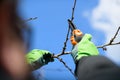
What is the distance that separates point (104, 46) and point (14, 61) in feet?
6.55

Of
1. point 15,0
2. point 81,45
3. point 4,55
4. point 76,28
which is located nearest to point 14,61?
point 4,55

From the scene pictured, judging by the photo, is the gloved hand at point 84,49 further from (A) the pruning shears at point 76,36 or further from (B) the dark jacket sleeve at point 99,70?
(B) the dark jacket sleeve at point 99,70

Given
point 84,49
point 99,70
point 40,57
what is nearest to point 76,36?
point 84,49

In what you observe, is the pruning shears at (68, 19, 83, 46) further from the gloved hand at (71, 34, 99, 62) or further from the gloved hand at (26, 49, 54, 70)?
the gloved hand at (26, 49, 54, 70)

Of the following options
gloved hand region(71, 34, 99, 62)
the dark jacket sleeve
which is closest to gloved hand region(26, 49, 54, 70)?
gloved hand region(71, 34, 99, 62)

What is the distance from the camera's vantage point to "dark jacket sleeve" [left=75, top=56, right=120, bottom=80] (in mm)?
817

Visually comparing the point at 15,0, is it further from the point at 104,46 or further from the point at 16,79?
the point at 104,46

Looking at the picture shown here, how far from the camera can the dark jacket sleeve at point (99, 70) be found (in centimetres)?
82

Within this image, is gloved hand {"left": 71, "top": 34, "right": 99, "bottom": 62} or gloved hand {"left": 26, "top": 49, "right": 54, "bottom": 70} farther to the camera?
gloved hand {"left": 71, "top": 34, "right": 99, "bottom": 62}

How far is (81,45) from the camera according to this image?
192 cm

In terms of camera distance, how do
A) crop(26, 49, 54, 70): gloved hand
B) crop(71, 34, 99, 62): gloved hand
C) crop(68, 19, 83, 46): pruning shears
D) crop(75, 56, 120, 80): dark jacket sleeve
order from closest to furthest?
crop(75, 56, 120, 80): dark jacket sleeve → crop(26, 49, 54, 70): gloved hand → crop(71, 34, 99, 62): gloved hand → crop(68, 19, 83, 46): pruning shears

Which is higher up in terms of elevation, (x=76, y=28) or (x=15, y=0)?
(x=15, y=0)

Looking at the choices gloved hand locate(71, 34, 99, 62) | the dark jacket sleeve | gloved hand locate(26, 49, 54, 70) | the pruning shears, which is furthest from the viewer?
the pruning shears

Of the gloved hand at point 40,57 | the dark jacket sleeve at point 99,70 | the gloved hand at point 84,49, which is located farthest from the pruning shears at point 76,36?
the dark jacket sleeve at point 99,70
